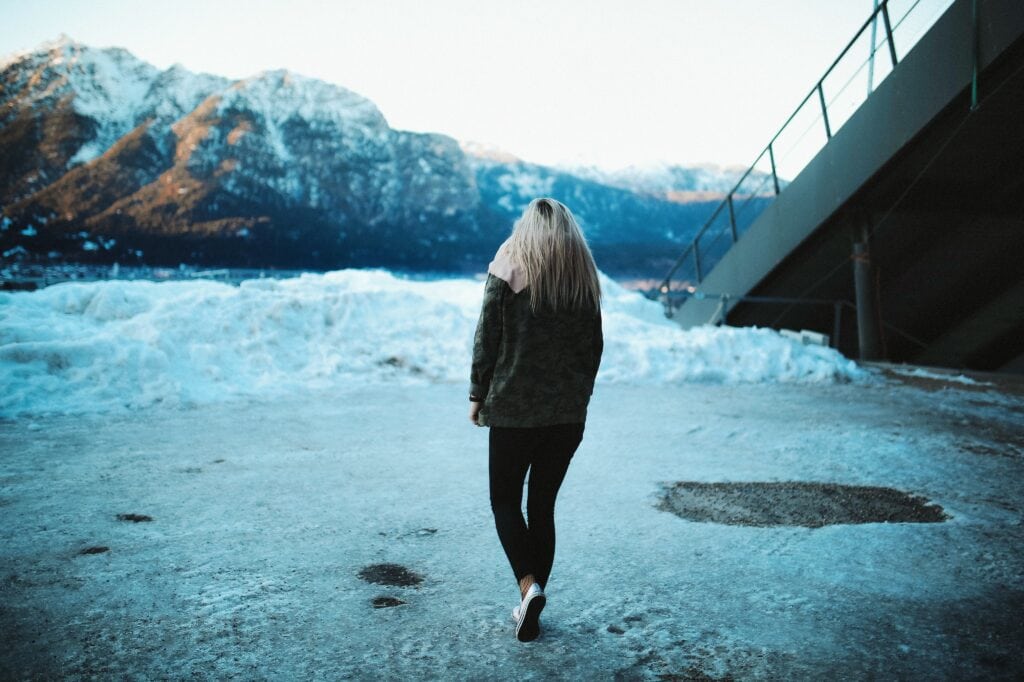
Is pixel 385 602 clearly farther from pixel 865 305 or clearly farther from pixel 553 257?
pixel 865 305

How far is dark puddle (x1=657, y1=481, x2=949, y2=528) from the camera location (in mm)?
3854

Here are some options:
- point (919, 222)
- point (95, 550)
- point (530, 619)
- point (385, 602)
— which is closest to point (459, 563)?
point (385, 602)

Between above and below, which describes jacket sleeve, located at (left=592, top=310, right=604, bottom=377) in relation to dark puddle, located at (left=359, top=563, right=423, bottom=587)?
above

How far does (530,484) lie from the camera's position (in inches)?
101

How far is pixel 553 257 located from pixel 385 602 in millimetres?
1640

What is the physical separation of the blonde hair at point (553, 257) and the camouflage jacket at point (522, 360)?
5 cm

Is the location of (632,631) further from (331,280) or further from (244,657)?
(331,280)

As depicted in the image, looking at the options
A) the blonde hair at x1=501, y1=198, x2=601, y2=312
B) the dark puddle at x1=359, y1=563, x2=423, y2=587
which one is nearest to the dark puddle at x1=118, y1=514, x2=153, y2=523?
the dark puddle at x1=359, y1=563, x2=423, y2=587

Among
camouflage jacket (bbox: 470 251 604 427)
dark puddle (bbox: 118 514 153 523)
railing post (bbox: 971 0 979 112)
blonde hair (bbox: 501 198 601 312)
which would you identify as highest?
railing post (bbox: 971 0 979 112)

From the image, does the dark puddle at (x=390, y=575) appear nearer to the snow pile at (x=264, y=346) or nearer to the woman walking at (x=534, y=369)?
the woman walking at (x=534, y=369)

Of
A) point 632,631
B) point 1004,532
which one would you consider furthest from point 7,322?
point 1004,532

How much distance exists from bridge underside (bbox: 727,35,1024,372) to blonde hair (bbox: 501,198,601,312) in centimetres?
831

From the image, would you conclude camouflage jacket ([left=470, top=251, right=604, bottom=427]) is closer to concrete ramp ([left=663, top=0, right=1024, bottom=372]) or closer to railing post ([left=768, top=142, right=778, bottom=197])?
concrete ramp ([left=663, top=0, right=1024, bottom=372])

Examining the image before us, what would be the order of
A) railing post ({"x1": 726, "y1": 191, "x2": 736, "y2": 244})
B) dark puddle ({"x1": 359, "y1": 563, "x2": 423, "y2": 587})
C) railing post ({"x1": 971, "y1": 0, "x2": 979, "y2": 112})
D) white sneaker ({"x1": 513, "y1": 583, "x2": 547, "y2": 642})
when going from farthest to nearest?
railing post ({"x1": 726, "y1": 191, "x2": 736, "y2": 244})
railing post ({"x1": 971, "y1": 0, "x2": 979, "y2": 112})
dark puddle ({"x1": 359, "y1": 563, "x2": 423, "y2": 587})
white sneaker ({"x1": 513, "y1": 583, "x2": 547, "y2": 642})
